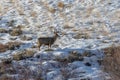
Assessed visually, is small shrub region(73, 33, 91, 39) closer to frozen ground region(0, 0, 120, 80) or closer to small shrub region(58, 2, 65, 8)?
frozen ground region(0, 0, 120, 80)

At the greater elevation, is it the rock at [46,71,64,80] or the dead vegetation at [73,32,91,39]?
the rock at [46,71,64,80]

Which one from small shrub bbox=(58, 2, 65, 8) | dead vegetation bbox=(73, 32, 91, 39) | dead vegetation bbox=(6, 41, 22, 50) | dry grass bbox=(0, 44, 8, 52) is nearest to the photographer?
dry grass bbox=(0, 44, 8, 52)

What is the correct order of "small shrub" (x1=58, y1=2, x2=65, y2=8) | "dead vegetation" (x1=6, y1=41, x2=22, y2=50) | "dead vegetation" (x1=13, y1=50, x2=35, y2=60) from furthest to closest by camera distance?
"small shrub" (x1=58, y1=2, x2=65, y2=8) < "dead vegetation" (x1=6, y1=41, x2=22, y2=50) < "dead vegetation" (x1=13, y1=50, x2=35, y2=60)

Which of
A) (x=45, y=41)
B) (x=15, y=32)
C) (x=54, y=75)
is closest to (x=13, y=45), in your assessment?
(x=45, y=41)

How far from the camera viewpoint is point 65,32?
15.2m

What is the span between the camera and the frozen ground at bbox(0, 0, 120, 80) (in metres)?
10.3

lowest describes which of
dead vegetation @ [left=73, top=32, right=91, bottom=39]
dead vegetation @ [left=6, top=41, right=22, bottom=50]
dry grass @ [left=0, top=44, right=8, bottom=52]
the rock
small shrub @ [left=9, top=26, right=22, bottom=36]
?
small shrub @ [left=9, top=26, right=22, bottom=36]

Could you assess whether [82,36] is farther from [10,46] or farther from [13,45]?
[10,46]

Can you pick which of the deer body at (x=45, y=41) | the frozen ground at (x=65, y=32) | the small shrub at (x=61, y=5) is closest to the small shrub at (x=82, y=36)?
the frozen ground at (x=65, y=32)

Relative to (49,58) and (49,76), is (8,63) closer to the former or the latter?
(49,58)

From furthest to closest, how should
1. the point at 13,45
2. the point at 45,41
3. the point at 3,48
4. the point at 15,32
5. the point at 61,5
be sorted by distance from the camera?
the point at 61,5
the point at 15,32
the point at 13,45
the point at 3,48
the point at 45,41

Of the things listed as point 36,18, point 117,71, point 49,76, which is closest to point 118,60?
point 117,71

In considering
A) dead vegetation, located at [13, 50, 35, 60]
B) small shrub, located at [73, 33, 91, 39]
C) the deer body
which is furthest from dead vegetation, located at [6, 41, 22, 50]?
small shrub, located at [73, 33, 91, 39]

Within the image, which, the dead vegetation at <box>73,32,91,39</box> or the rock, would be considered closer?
the rock
